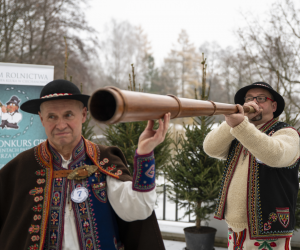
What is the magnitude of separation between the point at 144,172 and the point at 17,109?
11.8 ft

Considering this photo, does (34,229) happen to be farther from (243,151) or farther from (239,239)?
(243,151)

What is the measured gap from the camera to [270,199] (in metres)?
2.59

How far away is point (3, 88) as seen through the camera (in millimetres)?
4621

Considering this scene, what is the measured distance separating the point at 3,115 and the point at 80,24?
11868 mm

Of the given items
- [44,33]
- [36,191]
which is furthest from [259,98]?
[44,33]

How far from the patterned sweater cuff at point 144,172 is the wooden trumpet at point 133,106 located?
1.38 feet

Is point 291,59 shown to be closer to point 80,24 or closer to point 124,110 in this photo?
point 80,24

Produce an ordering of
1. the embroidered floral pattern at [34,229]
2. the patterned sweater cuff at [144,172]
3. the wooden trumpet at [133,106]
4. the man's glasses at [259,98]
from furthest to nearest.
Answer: the man's glasses at [259,98] → the embroidered floral pattern at [34,229] → the patterned sweater cuff at [144,172] → the wooden trumpet at [133,106]

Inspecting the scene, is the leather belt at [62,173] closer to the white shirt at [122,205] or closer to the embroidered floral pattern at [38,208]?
the white shirt at [122,205]

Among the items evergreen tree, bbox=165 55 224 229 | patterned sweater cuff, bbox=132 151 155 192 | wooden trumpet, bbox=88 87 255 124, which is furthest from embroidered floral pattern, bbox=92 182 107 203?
evergreen tree, bbox=165 55 224 229

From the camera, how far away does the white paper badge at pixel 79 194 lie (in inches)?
77.7

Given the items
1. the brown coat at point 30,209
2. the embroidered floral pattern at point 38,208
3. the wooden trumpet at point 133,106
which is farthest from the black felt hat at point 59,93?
the wooden trumpet at point 133,106

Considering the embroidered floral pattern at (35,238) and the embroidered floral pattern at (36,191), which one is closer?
the embroidered floral pattern at (35,238)

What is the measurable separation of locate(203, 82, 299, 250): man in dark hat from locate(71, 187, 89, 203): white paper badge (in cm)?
119
